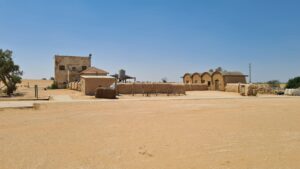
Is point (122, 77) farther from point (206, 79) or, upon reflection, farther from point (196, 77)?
point (206, 79)

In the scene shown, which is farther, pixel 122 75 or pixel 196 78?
pixel 196 78

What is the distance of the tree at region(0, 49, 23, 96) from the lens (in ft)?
98.0

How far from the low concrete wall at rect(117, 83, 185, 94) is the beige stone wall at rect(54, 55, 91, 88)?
20321 mm

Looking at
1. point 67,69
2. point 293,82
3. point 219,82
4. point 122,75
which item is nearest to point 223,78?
point 219,82

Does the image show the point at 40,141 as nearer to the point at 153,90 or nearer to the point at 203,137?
the point at 203,137

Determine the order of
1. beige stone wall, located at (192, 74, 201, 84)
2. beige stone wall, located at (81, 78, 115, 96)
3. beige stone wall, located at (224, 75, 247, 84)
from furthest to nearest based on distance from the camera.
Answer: beige stone wall, located at (192, 74, 201, 84) → beige stone wall, located at (224, 75, 247, 84) → beige stone wall, located at (81, 78, 115, 96)

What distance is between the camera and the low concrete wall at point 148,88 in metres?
29.0

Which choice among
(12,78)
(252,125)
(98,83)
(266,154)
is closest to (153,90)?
(98,83)

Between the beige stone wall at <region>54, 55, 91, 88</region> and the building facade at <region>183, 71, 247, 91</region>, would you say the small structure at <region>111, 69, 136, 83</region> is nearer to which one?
the beige stone wall at <region>54, 55, 91, 88</region>

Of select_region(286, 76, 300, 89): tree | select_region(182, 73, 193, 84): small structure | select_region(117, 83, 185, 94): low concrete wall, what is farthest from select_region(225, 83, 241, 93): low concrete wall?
select_region(286, 76, 300, 89): tree

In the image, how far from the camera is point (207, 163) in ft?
18.5

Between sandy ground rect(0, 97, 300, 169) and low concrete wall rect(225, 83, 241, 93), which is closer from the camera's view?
sandy ground rect(0, 97, 300, 169)

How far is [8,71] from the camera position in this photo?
1204 inches

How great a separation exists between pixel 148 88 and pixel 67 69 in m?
23.3
